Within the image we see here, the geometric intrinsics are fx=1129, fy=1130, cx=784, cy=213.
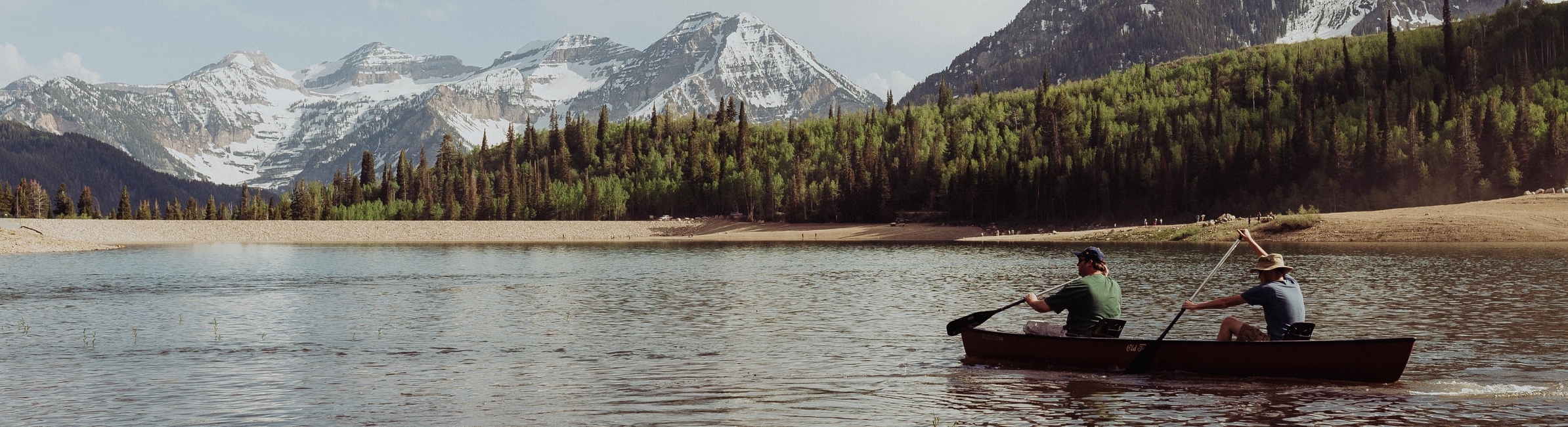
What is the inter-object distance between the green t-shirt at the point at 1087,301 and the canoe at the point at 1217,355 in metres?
0.64

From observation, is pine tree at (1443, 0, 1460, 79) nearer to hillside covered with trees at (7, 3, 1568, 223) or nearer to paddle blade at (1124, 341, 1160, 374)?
hillside covered with trees at (7, 3, 1568, 223)

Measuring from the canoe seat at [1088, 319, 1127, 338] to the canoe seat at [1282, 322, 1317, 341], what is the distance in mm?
3239

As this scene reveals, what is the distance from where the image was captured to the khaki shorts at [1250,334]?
861 inches

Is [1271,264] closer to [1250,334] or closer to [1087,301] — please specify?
[1250,334]

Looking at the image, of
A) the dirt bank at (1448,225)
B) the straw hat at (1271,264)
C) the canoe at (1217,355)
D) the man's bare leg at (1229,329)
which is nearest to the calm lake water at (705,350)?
the canoe at (1217,355)

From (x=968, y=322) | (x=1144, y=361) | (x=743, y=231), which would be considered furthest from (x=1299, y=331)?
(x=743, y=231)

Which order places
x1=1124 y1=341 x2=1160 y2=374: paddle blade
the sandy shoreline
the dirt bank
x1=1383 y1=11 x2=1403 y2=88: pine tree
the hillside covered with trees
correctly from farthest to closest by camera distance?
x1=1383 y1=11 x2=1403 y2=88: pine tree, the hillside covered with trees, the sandy shoreline, the dirt bank, x1=1124 y1=341 x2=1160 y2=374: paddle blade

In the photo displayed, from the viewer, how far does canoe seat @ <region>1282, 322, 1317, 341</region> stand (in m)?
21.1

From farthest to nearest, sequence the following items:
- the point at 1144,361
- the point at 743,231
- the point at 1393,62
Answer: the point at 1393,62 → the point at 743,231 → the point at 1144,361

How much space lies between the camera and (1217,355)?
2166cm

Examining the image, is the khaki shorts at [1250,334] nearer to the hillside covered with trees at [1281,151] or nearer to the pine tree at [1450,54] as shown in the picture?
the hillside covered with trees at [1281,151]

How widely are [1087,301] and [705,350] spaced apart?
390 inches

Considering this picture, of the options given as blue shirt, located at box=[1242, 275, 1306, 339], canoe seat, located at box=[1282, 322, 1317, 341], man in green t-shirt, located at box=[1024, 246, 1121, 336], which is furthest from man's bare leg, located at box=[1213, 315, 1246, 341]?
man in green t-shirt, located at box=[1024, 246, 1121, 336]

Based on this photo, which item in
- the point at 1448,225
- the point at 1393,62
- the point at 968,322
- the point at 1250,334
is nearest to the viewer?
the point at 1250,334
